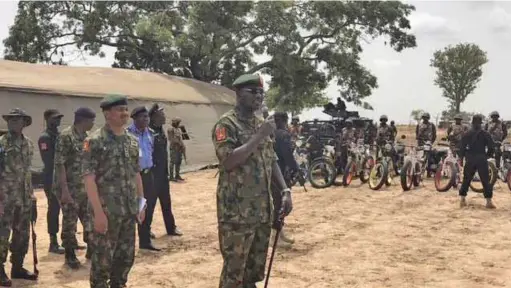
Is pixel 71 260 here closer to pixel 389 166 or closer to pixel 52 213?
pixel 52 213

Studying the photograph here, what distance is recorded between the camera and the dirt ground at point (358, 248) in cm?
543

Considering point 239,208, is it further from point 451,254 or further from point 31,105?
point 31,105

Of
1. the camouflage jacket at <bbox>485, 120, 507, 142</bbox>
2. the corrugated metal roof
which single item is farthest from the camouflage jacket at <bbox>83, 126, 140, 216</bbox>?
the camouflage jacket at <bbox>485, 120, 507, 142</bbox>

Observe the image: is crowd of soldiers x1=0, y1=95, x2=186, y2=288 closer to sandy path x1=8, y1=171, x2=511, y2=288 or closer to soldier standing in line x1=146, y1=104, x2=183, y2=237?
soldier standing in line x1=146, y1=104, x2=183, y2=237

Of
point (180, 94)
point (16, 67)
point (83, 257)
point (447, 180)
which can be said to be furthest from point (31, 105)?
point (447, 180)

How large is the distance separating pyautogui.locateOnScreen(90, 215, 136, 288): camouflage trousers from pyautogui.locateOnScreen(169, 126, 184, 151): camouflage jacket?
394 inches

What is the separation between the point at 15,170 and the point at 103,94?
9.79 metres

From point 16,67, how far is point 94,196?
12102 millimetres

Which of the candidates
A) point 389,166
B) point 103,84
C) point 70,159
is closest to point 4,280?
point 70,159

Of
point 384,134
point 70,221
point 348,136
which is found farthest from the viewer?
point 384,134

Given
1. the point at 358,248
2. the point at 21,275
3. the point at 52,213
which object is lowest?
the point at 21,275

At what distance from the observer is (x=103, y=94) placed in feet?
48.0

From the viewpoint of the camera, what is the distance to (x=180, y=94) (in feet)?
57.8

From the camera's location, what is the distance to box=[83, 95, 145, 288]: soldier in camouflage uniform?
394 centimetres
